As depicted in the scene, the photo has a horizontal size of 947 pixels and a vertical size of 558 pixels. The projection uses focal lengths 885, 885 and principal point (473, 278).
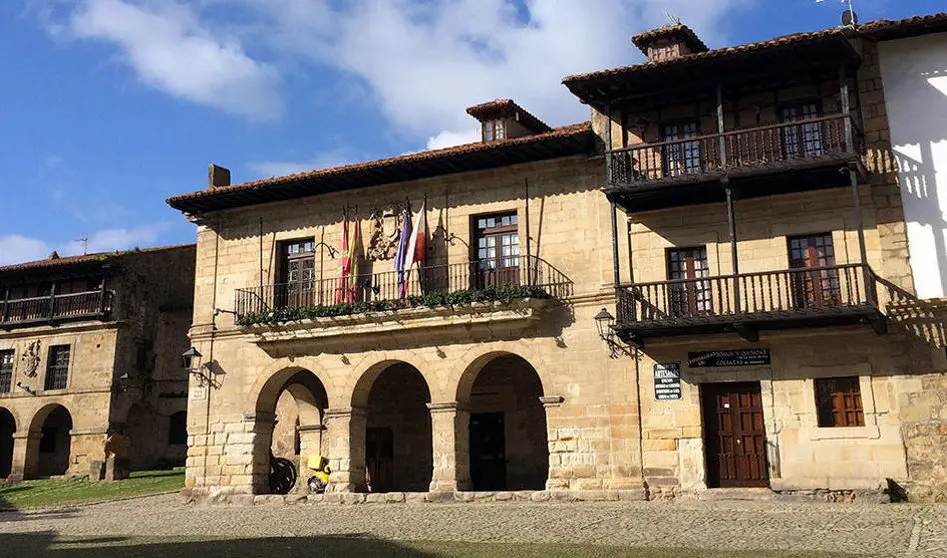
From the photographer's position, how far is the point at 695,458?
16.2 m

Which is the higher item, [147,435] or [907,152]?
[907,152]

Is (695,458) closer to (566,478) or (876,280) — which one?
(566,478)

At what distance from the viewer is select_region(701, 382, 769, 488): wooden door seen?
16.2 m

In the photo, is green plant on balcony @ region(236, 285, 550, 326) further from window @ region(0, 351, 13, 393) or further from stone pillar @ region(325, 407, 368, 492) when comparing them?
window @ region(0, 351, 13, 393)

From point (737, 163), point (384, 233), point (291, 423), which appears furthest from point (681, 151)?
point (291, 423)

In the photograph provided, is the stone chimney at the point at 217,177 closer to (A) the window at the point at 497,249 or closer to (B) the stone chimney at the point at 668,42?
(A) the window at the point at 497,249

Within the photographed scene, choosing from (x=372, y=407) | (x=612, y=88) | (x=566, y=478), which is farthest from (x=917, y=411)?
(x=372, y=407)

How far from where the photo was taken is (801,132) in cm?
1620

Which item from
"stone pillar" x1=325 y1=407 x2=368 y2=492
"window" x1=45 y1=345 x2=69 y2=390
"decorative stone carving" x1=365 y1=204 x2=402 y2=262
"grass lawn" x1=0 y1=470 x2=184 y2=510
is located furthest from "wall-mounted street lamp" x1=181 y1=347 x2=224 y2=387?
"window" x1=45 y1=345 x2=69 y2=390

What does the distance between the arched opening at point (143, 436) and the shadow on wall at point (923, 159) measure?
85.0 ft

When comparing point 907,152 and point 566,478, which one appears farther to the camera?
point 566,478

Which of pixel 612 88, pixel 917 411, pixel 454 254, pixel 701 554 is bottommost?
pixel 701 554

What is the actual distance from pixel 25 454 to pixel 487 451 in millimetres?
19351

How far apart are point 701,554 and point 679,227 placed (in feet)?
27.7
